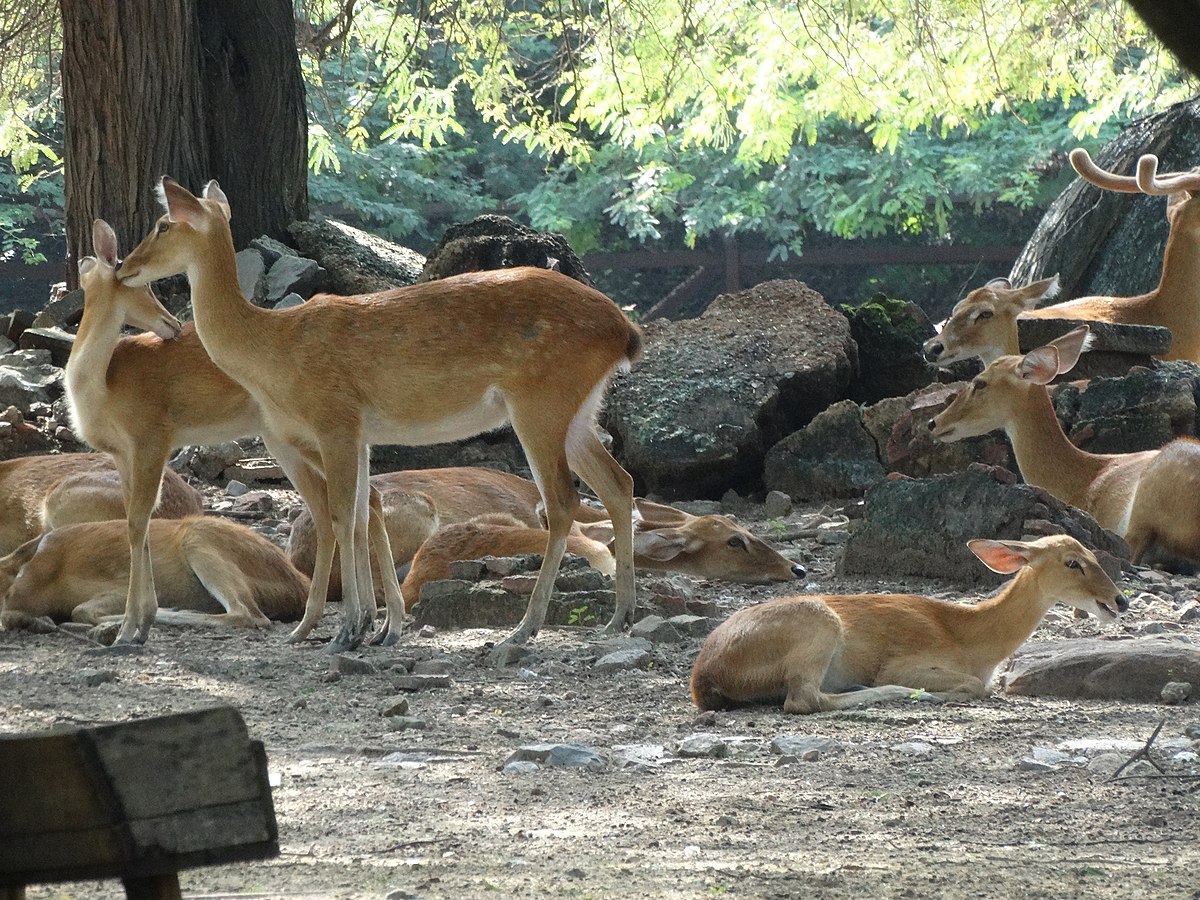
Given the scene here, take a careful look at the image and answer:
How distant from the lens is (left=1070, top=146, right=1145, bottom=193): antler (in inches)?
428

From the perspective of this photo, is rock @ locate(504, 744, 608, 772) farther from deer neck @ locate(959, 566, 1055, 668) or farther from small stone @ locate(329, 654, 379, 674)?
deer neck @ locate(959, 566, 1055, 668)

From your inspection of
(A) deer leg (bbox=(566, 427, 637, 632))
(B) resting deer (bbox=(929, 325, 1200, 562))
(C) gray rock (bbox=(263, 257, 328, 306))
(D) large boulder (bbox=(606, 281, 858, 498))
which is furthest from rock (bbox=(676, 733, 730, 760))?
(C) gray rock (bbox=(263, 257, 328, 306))

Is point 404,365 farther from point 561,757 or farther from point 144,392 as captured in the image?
point 561,757

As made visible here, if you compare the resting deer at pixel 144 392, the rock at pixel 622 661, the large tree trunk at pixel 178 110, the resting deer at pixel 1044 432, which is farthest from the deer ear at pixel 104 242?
the resting deer at pixel 1044 432

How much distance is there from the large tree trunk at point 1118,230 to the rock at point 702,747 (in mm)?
10234

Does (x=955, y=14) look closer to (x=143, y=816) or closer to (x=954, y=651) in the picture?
(x=954, y=651)

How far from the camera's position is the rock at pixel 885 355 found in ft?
39.6

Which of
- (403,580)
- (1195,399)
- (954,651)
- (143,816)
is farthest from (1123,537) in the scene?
(143,816)

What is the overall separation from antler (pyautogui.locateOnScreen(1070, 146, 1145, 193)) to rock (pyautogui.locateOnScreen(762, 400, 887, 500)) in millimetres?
2287

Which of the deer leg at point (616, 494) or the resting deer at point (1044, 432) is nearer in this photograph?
the deer leg at point (616, 494)

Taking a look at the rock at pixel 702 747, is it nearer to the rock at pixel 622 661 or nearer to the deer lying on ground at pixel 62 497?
the rock at pixel 622 661

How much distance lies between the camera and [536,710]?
5762 mm

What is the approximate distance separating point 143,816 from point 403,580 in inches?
266

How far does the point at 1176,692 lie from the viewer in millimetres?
5613
